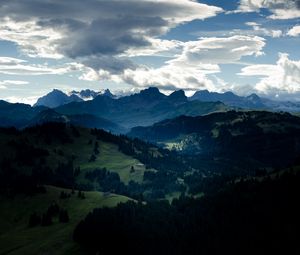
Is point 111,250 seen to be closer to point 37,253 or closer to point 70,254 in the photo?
point 70,254

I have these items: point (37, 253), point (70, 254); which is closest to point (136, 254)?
point (70, 254)

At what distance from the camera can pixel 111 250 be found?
19725 centimetres

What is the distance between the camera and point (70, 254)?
192 m

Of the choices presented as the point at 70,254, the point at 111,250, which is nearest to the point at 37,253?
the point at 70,254

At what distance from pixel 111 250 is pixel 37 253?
34613 mm

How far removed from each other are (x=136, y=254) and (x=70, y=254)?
30.2 meters

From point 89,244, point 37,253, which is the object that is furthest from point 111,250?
point 37,253

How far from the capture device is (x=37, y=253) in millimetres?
198375

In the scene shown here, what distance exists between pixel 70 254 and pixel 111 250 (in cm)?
1878

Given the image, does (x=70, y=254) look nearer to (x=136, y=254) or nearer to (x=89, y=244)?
(x=89, y=244)

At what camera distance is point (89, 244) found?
200m

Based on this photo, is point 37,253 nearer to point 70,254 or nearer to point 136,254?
point 70,254

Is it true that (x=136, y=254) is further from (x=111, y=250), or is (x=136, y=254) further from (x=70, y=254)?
(x=70, y=254)

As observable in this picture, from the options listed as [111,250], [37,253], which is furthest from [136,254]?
[37,253]
